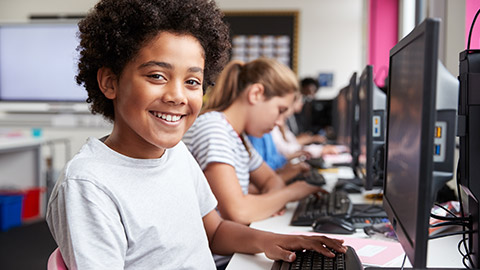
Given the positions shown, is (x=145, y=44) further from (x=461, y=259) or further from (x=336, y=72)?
(x=336, y=72)

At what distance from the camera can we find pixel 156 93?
0.94 meters

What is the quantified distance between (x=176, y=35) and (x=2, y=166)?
11.4 feet

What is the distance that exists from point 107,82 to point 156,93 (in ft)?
0.45

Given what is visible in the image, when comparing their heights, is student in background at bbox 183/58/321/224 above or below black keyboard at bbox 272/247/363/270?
above

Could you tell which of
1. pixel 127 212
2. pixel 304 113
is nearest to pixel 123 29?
pixel 127 212

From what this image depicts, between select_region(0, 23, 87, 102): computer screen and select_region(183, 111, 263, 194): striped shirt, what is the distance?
10.9 feet

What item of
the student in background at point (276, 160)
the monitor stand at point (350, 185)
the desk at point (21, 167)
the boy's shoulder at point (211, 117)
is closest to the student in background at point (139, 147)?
the boy's shoulder at point (211, 117)

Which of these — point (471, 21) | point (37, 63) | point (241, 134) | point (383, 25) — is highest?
point (383, 25)

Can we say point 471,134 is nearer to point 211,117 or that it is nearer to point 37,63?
point 211,117

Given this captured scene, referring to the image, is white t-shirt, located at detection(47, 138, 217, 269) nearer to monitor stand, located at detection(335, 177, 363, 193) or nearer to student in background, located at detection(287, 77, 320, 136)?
monitor stand, located at detection(335, 177, 363, 193)

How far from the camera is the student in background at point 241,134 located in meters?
1.51

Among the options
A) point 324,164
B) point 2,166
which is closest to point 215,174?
point 324,164

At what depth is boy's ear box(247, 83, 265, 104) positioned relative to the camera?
5.99 ft

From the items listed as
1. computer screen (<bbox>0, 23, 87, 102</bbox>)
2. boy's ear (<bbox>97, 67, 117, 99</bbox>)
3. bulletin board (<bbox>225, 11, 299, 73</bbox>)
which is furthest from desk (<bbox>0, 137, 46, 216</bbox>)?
bulletin board (<bbox>225, 11, 299, 73</bbox>)
